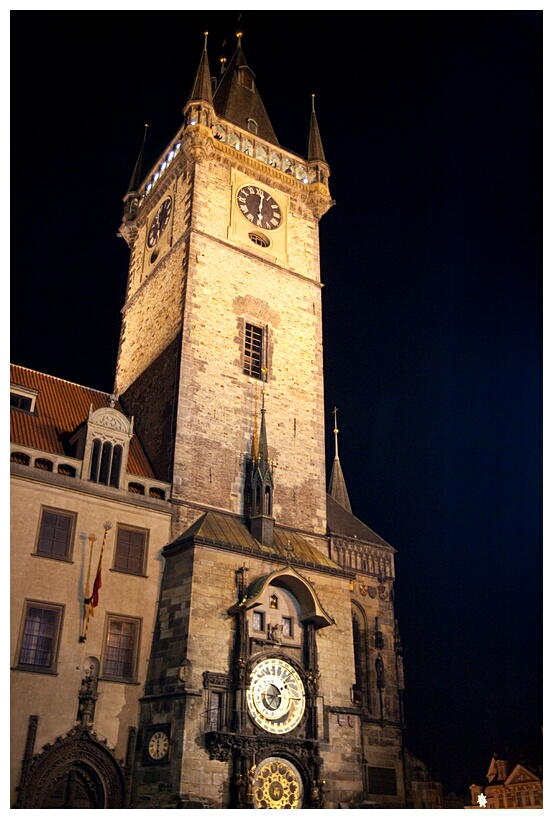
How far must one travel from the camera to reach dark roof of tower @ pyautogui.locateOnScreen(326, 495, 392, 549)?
101ft

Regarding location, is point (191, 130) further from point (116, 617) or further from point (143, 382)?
point (116, 617)

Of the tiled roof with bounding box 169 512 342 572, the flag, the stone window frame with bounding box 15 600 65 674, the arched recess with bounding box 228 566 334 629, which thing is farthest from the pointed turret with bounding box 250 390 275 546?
the stone window frame with bounding box 15 600 65 674

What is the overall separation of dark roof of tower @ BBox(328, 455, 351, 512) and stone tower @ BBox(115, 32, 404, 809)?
13 cm

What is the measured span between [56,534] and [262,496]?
674 centimetres

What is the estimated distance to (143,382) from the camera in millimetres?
30547

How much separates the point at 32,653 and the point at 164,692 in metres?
3.62

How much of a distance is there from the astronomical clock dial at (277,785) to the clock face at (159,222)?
21.1 m

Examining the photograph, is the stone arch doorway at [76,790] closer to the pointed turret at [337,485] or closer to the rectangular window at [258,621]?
the rectangular window at [258,621]

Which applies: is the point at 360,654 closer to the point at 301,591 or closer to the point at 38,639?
the point at 301,591

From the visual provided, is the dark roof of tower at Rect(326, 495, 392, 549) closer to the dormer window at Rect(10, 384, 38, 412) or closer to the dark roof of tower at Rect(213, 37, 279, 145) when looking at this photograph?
the dormer window at Rect(10, 384, 38, 412)

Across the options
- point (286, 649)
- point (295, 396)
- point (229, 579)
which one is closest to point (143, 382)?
point (295, 396)

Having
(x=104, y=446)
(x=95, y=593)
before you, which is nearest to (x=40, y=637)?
(x=95, y=593)

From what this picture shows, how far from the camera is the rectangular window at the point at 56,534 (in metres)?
22.2

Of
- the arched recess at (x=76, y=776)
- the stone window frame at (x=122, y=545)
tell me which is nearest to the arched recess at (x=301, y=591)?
the stone window frame at (x=122, y=545)
